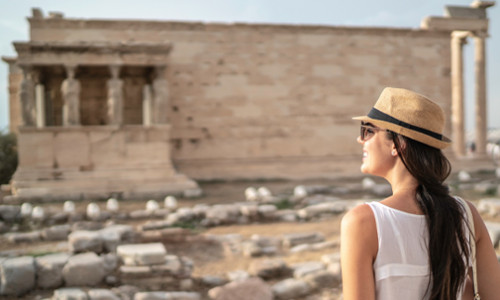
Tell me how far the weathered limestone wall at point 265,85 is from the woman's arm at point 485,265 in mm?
12985

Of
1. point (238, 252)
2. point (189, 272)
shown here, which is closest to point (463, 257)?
point (189, 272)

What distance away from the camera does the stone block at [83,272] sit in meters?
5.33

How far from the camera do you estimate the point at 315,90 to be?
50.6 feet

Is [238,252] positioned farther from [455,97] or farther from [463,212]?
[455,97]

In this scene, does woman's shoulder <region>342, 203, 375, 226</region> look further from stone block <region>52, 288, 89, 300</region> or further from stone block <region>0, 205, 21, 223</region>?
stone block <region>0, 205, 21, 223</region>

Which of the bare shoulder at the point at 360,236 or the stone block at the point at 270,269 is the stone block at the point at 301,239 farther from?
the bare shoulder at the point at 360,236

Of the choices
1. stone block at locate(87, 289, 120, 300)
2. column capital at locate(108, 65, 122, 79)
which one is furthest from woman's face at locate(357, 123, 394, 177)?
column capital at locate(108, 65, 122, 79)

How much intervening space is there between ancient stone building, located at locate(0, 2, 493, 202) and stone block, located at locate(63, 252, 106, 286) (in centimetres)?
621

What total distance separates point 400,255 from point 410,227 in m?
0.09

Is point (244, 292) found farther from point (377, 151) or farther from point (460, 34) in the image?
point (460, 34)

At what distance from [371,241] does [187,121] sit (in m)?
13.4

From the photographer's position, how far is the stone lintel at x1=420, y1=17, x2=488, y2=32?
16469mm

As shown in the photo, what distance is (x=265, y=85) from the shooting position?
15.0 m

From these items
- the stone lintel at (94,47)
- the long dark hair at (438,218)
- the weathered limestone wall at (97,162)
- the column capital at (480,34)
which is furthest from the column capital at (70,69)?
the column capital at (480,34)
